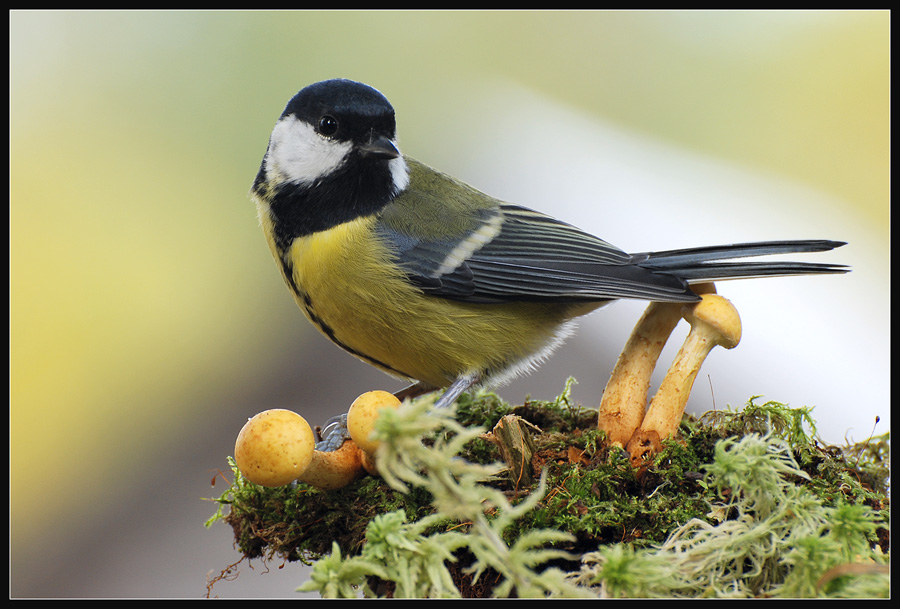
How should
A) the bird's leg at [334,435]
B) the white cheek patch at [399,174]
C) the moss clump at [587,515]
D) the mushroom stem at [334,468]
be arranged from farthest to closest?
the white cheek patch at [399,174] < the bird's leg at [334,435] < the mushroom stem at [334,468] < the moss clump at [587,515]

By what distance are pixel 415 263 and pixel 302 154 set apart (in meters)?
0.39

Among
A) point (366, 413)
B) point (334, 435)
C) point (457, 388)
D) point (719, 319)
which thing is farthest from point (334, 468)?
point (719, 319)

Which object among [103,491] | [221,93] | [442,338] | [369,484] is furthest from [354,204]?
[103,491]

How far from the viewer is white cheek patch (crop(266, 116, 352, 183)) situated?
1602 millimetres

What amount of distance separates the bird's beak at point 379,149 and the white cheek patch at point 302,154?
45mm

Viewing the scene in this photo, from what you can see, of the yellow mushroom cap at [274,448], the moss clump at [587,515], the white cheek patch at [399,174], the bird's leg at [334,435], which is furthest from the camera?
the white cheek patch at [399,174]

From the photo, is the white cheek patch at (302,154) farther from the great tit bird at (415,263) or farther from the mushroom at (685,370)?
the mushroom at (685,370)

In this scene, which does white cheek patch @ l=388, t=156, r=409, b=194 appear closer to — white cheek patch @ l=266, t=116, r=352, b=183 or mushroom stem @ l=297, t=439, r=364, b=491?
white cheek patch @ l=266, t=116, r=352, b=183

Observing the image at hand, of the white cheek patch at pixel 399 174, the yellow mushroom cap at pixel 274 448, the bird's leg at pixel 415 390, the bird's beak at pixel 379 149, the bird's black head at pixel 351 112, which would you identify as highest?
the bird's black head at pixel 351 112

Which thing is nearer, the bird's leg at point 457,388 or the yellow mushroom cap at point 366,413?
the yellow mushroom cap at point 366,413

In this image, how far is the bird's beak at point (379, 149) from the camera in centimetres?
155

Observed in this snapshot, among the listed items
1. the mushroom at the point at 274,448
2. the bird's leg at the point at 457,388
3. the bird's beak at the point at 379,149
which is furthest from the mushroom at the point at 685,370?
the bird's beak at the point at 379,149

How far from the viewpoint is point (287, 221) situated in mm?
1620

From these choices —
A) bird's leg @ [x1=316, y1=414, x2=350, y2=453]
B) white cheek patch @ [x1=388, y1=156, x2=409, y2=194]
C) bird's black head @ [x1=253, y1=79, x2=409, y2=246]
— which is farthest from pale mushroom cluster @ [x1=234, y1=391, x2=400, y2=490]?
white cheek patch @ [x1=388, y1=156, x2=409, y2=194]
